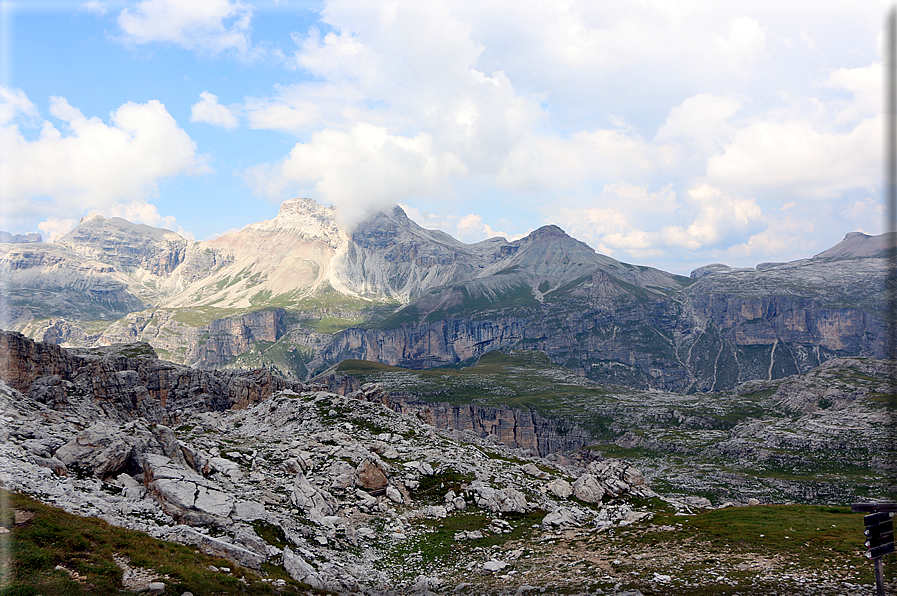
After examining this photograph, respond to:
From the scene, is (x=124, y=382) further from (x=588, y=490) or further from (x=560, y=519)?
(x=588, y=490)

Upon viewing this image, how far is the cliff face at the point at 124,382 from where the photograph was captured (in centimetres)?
6319

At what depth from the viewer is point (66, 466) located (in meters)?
35.6

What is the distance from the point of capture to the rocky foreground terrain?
32562mm

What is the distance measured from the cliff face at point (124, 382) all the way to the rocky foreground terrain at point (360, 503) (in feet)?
1.27

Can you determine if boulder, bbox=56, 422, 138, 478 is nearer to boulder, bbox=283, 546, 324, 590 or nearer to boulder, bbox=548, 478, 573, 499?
boulder, bbox=283, 546, 324, 590

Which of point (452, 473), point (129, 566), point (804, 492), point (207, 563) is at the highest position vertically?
point (129, 566)

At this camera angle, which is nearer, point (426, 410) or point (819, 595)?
point (819, 595)

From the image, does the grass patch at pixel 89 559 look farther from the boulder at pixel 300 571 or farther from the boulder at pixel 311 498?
the boulder at pixel 311 498

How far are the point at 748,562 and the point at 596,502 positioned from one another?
29.3 metres

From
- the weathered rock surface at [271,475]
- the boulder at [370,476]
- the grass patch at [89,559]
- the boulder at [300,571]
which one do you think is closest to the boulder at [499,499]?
the weathered rock surface at [271,475]

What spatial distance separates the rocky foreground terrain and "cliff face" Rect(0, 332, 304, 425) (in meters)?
0.39

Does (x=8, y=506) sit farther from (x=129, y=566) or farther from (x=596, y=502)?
(x=596, y=502)

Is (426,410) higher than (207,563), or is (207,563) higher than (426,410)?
(207,563)

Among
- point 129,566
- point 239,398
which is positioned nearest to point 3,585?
point 129,566
